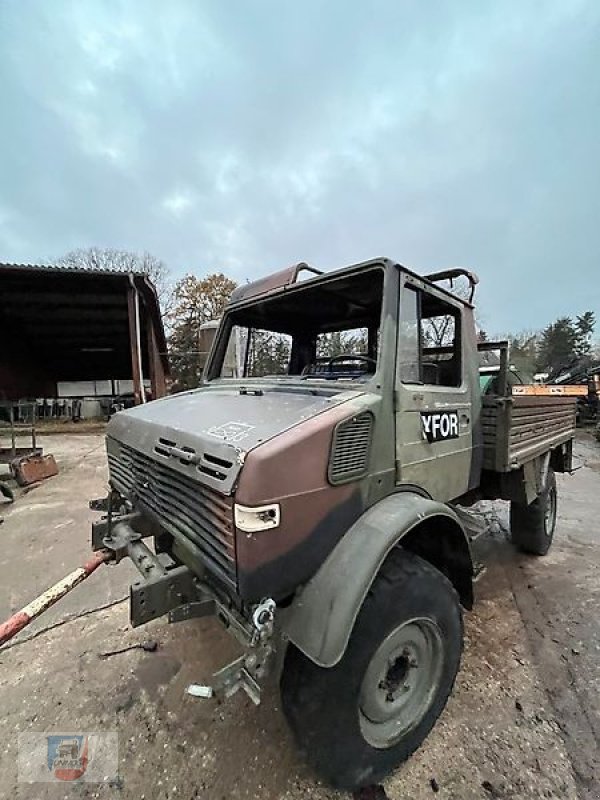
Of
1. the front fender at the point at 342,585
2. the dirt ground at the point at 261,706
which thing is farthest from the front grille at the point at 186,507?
the dirt ground at the point at 261,706

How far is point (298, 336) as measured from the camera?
3.13 meters

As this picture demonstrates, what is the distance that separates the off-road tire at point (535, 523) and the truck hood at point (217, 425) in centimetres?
277

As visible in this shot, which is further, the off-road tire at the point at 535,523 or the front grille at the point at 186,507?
the off-road tire at the point at 535,523

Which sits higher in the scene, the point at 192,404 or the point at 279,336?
the point at 279,336

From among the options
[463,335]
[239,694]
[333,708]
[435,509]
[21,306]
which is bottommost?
[239,694]

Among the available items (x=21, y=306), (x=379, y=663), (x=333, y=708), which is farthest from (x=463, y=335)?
(x=21, y=306)

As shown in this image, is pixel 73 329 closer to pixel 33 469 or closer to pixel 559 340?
pixel 33 469

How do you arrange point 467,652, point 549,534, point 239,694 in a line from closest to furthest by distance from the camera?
1. point 239,694
2. point 467,652
3. point 549,534

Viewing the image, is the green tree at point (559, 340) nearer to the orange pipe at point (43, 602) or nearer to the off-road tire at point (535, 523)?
the off-road tire at point (535, 523)

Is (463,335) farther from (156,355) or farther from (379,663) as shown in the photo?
(156,355)

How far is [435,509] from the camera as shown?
74.9 inches

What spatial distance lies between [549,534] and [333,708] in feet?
10.8

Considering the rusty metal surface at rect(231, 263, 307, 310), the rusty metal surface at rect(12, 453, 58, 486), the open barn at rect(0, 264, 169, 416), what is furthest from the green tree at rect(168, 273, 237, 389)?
the rusty metal surface at rect(231, 263, 307, 310)

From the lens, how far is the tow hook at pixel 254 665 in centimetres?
144
